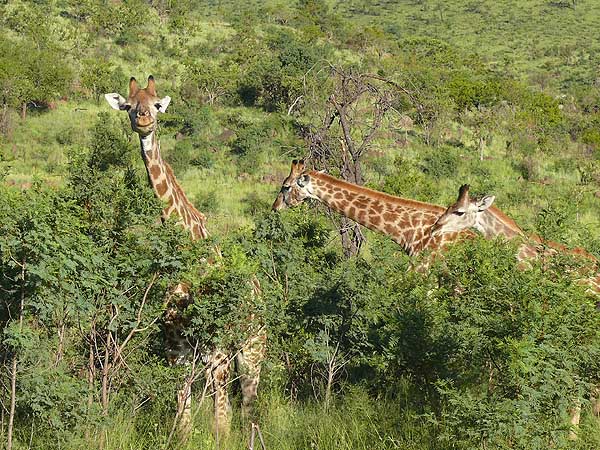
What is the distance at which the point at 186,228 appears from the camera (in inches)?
251

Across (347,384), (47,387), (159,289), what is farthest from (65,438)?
(347,384)

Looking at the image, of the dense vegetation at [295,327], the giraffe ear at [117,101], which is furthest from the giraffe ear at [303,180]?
the giraffe ear at [117,101]

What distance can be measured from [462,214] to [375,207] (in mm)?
1107

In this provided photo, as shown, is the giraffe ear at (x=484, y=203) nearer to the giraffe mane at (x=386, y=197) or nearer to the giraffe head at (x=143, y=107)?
the giraffe mane at (x=386, y=197)

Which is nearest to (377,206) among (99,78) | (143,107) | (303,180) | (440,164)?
(303,180)

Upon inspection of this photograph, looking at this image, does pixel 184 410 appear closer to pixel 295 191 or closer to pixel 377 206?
pixel 377 206

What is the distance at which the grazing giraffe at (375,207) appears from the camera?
8.25m

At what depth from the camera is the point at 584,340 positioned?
4691mm

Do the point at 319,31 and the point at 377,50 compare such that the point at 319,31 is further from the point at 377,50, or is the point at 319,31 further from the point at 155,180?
the point at 155,180

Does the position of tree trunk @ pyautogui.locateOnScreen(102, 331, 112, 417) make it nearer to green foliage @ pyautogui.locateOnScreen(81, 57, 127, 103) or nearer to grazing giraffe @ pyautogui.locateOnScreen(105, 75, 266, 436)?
grazing giraffe @ pyautogui.locateOnScreen(105, 75, 266, 436)

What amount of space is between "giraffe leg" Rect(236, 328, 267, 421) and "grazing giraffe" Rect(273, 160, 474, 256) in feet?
7.41

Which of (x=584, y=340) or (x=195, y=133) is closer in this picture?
(x=584, y=340)

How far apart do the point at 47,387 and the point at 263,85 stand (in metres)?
31.5

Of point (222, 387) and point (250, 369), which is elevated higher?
point (222, 387)
